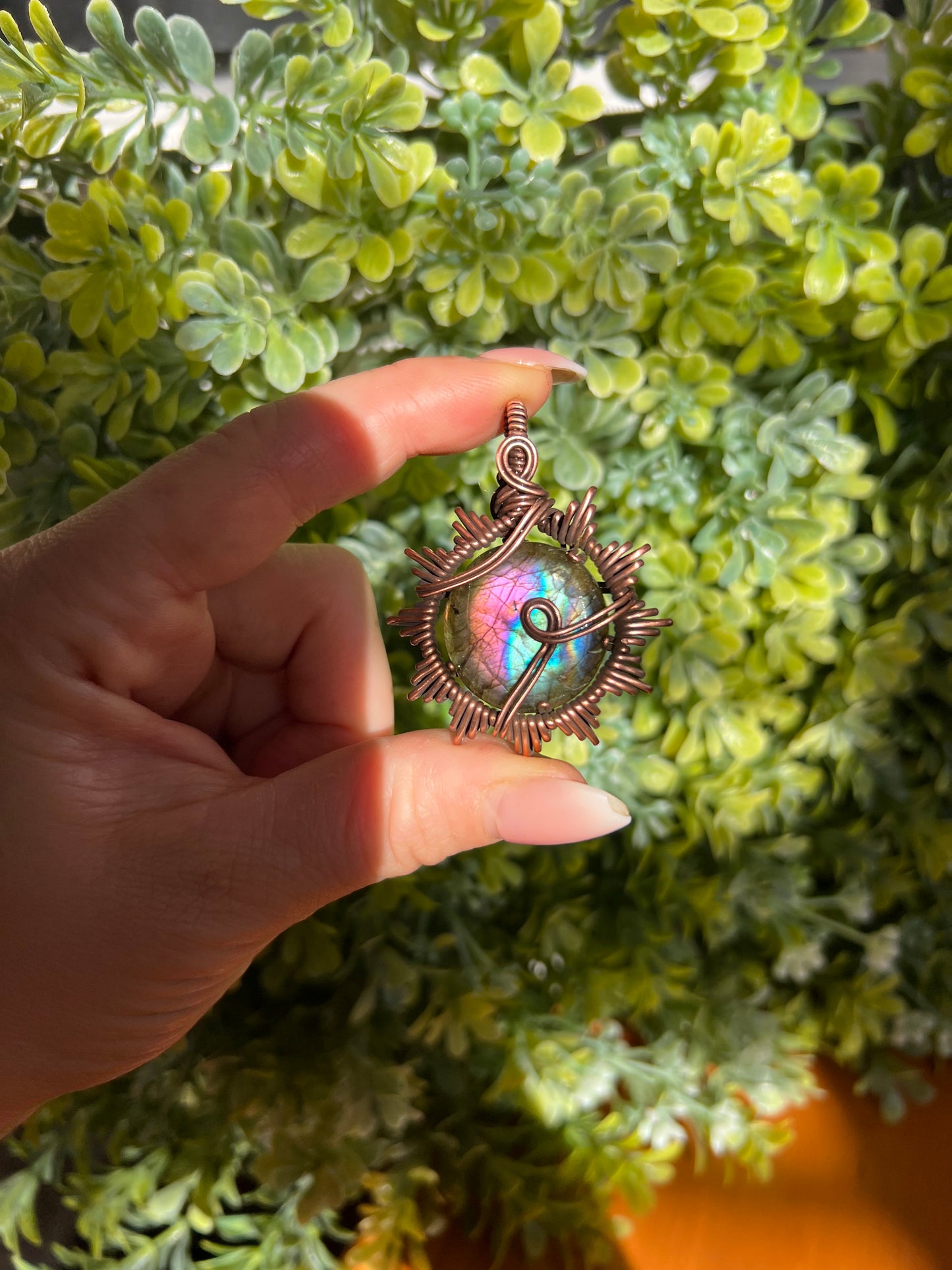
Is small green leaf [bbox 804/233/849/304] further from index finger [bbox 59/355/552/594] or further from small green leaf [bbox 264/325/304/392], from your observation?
small green leaf [bbox 264/325/304/392]

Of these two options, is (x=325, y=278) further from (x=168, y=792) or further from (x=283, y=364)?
(x=168, y=792)

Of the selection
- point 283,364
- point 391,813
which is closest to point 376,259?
point 283,364

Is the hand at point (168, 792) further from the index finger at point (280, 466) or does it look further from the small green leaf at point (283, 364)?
the small green leaf at point (283, 364)

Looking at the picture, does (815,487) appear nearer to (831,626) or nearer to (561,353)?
(831,626)

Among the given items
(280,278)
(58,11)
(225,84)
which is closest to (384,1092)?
(280,278)

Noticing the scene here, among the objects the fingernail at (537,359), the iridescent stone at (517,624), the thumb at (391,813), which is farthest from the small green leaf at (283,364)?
the thumb at (391,813)
